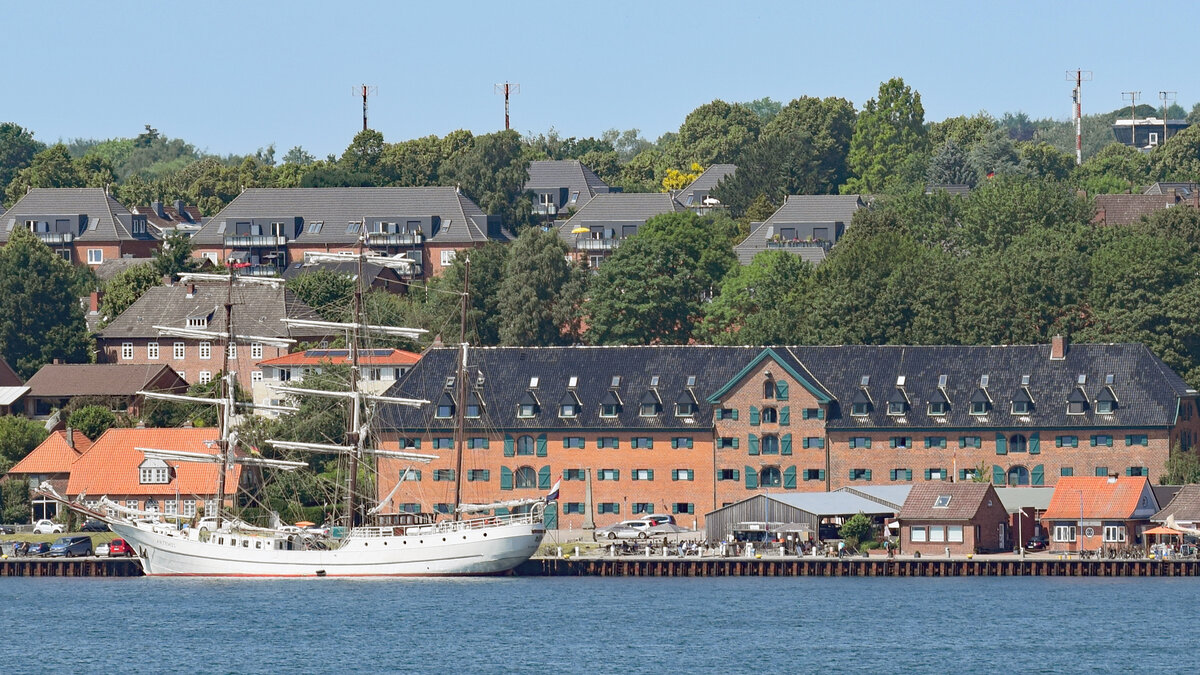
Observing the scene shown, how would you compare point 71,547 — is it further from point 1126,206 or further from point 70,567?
point 1126,206

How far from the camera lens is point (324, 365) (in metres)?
137

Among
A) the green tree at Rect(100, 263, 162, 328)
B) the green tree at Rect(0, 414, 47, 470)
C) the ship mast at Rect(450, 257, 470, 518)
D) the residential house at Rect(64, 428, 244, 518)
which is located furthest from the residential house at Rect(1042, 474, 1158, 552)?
the green tree at Rect(100, 263, 162, 328)

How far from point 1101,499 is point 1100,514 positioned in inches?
35.4

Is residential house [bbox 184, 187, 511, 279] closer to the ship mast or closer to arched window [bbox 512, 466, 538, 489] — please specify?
the ship mast

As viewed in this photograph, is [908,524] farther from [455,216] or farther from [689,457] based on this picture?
[455,216]

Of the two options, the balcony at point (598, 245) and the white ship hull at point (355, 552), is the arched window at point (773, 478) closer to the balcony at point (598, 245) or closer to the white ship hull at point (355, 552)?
the white ship hull at point (355, 552)

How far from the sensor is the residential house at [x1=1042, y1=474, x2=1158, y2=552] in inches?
4503

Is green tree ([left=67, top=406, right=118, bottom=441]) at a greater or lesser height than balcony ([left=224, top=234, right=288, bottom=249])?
lesser

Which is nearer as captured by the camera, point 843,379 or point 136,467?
point 843,379

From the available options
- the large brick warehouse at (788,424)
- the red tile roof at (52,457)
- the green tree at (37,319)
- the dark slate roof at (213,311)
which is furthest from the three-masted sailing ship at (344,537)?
the green tree at (37,319)

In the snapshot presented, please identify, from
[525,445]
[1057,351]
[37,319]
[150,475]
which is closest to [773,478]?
[525,445]

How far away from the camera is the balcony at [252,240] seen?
197125mm

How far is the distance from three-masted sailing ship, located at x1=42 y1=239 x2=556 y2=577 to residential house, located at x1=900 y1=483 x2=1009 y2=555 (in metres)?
16.6

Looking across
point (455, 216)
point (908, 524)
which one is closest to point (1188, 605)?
point (908, 524)
